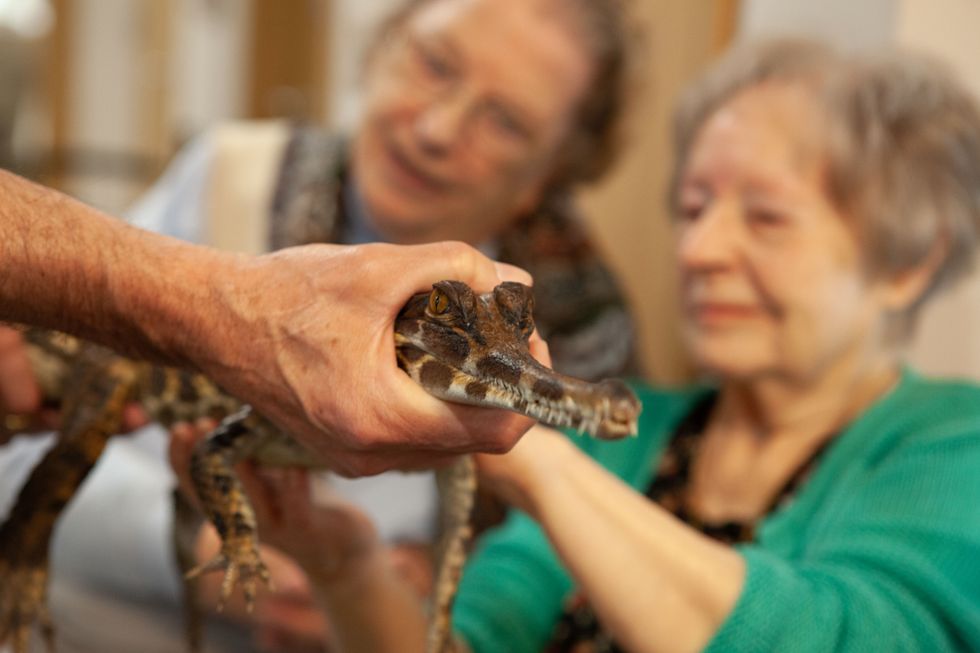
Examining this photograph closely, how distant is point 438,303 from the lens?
0.72m

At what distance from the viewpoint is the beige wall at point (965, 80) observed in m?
1.67

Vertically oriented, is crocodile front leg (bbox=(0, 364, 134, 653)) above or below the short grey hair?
below

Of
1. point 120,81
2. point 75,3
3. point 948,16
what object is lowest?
point 120,81

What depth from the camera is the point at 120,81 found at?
4465mm

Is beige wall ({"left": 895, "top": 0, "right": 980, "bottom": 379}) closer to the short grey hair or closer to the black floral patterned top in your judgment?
the short grey hair

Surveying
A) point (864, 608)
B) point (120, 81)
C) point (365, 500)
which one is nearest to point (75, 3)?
point (120, 81)

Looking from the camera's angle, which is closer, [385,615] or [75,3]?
[385,615]

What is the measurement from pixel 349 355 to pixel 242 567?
317 millimetres

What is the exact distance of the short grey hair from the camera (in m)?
1.35

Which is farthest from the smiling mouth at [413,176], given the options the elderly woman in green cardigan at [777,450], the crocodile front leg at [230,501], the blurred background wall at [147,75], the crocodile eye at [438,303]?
the blurred background wall at [147,75]

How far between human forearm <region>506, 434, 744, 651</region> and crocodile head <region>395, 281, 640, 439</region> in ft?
1.26

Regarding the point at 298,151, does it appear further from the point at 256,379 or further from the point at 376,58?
the point at 256,379

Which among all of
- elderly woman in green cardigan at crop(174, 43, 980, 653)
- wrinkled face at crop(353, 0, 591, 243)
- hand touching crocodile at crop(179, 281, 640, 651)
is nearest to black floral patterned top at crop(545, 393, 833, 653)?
elderly woman in green cardigan at crop(174, 43, 980, 653)

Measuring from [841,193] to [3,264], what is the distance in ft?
3.39
